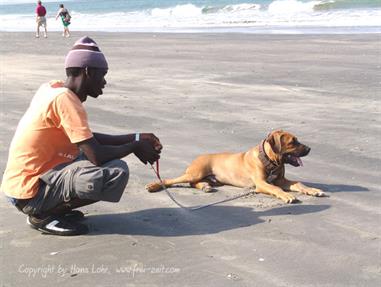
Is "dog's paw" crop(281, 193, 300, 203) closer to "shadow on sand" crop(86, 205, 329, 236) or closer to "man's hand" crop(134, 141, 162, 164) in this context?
"shadow on sand" crop(86, 205, 329, 236)

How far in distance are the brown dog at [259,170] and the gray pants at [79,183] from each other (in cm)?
137

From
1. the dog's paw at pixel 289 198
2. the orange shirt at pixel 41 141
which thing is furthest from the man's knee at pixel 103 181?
the dog's paw at pixel 289 198

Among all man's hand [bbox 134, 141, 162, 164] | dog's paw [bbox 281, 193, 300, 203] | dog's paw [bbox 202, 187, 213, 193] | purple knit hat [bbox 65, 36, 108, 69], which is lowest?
dog's paw [bbox 202, 187, 213, 193]

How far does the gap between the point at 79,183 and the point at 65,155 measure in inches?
13.5

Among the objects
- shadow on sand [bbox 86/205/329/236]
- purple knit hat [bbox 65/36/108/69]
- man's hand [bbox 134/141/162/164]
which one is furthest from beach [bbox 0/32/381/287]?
purple knit hat [bbox 65/36/108/69]

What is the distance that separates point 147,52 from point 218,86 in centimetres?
782

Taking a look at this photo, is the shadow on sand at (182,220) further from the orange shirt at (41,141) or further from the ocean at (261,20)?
the ocean at (261,20)

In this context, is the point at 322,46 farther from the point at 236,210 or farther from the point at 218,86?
the point at 236,210

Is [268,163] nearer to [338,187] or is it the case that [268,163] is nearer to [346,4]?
[338,187]

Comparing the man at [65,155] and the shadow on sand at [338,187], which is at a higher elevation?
the man at [65,155]

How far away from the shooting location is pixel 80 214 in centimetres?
538

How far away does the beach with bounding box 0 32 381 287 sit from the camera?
4.37m

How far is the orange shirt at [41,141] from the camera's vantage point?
4719 millimetres

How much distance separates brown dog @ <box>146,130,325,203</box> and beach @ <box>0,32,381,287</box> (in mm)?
106
